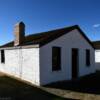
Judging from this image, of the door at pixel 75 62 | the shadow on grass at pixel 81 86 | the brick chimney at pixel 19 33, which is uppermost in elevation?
the brick chimney at pixel 19 33

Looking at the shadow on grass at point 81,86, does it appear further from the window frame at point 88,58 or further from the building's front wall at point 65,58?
the window frame at point 88,58

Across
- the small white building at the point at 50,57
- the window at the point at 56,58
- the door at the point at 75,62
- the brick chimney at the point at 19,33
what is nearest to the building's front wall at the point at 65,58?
the small white building at the point at 50,57

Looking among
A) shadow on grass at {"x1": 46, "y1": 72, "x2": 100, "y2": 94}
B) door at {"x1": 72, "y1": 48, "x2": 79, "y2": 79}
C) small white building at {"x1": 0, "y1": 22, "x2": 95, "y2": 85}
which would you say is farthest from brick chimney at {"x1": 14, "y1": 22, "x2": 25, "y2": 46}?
shadow on grass at {"x1": 46, "y1": 72, "x2": 100, "y2": 94}

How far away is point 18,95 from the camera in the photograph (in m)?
9.37

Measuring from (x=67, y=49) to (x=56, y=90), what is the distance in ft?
15.6

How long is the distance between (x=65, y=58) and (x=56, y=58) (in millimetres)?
990

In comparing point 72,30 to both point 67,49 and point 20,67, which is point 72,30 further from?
point 20,67

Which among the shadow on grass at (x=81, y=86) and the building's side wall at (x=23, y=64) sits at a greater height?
the building's side wall at (x=23, y=64)

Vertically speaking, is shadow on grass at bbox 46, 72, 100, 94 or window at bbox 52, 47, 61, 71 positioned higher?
window at bbox 52, 47, 61, 71

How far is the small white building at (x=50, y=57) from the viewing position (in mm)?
12289

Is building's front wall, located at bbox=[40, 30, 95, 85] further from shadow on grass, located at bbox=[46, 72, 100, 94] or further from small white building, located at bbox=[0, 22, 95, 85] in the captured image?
shadow on grass, located at bbox=[46, 72, 100, 94]

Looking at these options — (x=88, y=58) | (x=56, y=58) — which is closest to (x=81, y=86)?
(x=56, y=58)

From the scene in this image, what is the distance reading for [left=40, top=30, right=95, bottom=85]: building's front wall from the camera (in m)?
12.2

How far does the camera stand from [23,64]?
45.8 feet
